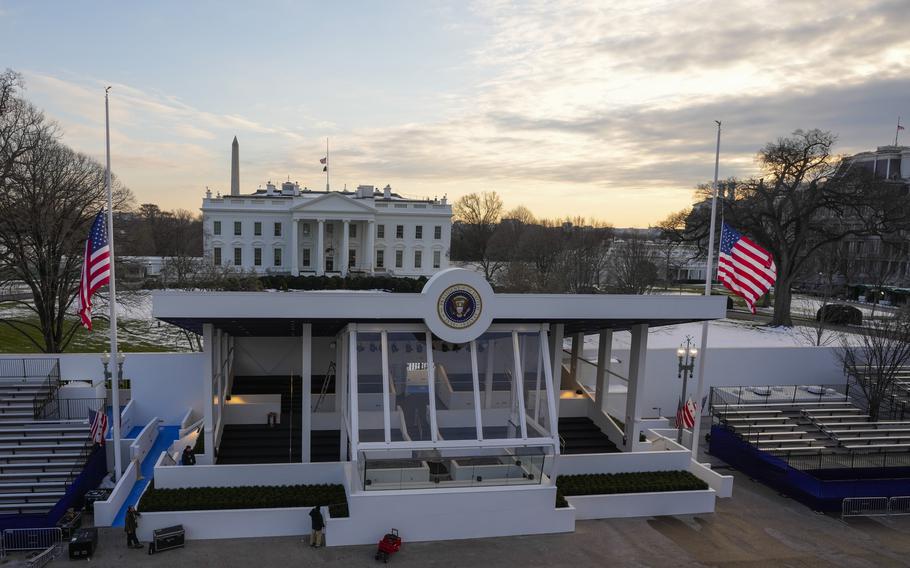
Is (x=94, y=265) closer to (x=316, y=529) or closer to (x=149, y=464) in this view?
(x=149, y=464)

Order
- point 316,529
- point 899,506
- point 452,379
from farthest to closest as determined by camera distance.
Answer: point 899,506
point 452,379
point 316,529

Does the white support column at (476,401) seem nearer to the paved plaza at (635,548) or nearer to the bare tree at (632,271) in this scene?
the paved plaza at (635,548)

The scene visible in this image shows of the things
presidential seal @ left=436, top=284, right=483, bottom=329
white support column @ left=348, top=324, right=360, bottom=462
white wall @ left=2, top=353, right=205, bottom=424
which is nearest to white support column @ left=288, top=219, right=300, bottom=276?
white wall @ left=2, top=353, right=205, bottom=424

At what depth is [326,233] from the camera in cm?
7206

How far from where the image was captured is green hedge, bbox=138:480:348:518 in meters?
14.4

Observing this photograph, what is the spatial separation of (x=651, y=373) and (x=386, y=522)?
17431 mm

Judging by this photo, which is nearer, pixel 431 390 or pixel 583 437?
pixel 431 390

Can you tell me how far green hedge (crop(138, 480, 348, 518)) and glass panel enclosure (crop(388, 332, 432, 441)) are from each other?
2444 millimetres

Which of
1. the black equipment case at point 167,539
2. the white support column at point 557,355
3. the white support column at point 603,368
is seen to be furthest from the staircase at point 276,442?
the white support column at point 603,368

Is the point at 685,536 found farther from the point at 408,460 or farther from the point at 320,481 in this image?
the point at 320,481

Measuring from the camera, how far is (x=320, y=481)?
53.3 feet

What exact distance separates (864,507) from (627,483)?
25.9ft

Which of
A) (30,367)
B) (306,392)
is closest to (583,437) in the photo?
(306,392)

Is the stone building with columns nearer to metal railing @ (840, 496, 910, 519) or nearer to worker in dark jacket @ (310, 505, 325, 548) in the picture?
worker in dark jacket @ (310, 505, 325, 548)
